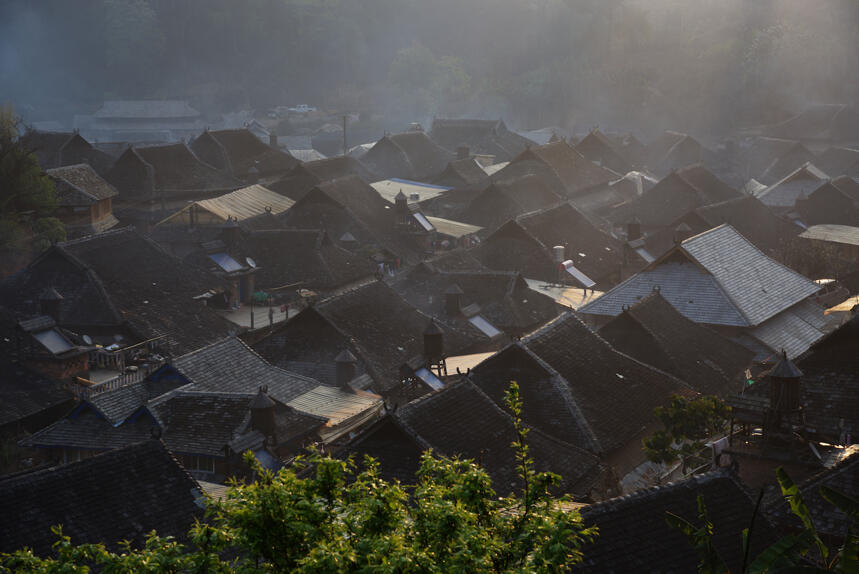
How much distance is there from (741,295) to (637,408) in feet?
39.1

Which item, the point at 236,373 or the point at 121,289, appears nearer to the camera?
the point at 236,373

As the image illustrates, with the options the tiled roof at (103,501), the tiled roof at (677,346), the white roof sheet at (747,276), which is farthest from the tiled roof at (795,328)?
the tiled roof at (103,501)

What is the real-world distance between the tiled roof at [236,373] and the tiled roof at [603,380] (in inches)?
309

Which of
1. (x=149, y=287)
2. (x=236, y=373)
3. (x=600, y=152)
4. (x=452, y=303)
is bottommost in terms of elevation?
(x=600, y=152)

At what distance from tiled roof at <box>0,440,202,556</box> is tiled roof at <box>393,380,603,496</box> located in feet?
17.9

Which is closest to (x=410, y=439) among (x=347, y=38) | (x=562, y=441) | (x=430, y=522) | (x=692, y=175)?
(x=562, y=441)

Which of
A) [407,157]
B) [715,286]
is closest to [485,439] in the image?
[715,286]

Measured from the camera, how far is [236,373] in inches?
1355

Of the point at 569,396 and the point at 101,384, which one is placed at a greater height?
the point at 569,396

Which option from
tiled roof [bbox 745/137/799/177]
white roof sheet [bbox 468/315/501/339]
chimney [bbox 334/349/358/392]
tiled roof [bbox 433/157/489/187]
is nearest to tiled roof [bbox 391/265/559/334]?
white roof sheet [bbox 468/315/501/339]

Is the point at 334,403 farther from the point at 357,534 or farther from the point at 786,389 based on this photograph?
the point at 357,534

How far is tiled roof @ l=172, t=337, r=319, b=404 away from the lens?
33188 millimetres

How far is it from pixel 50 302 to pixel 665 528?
29578 mm

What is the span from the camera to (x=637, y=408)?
32.0 metres
